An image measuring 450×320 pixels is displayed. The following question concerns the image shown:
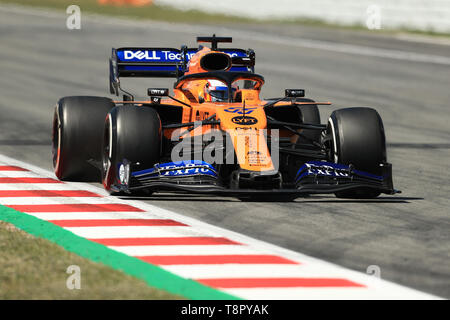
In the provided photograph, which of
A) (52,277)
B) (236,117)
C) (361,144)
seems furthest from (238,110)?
(52,277)

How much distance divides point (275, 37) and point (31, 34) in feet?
25.6

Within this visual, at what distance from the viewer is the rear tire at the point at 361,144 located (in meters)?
10.2

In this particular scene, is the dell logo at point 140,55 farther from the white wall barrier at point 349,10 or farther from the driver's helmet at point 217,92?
the white wall barrier at point 349,10

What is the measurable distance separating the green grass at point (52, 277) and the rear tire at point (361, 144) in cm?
349

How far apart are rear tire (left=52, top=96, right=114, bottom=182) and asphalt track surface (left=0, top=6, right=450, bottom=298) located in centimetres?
119

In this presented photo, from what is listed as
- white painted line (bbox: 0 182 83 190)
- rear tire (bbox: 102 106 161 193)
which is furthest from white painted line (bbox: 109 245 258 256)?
white painted line (bbox: 0 182 83 190)

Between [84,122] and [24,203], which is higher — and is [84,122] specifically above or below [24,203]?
above

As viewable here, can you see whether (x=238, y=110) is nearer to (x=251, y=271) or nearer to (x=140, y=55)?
(x=140, y=55)

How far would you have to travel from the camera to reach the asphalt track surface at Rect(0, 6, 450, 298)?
27.4ft

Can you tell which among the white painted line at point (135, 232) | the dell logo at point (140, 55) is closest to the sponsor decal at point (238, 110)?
the white painted line at point (135, 232)

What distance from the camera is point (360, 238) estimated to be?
850 centimetres

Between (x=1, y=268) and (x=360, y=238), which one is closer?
(x=1, y=268)
